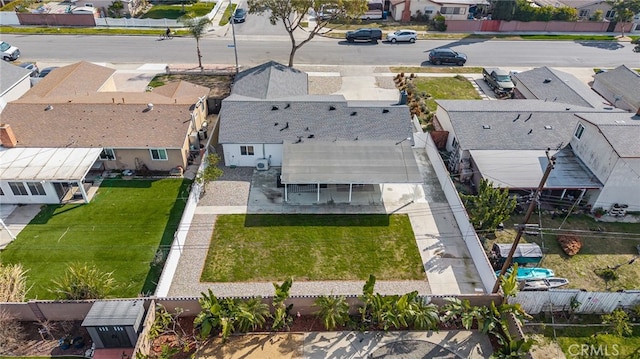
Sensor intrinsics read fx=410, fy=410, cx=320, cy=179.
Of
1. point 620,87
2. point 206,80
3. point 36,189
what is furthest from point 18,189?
point 620,87

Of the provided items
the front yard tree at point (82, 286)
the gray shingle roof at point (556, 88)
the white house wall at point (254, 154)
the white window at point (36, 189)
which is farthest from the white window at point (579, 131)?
the white window at point (36, 189)

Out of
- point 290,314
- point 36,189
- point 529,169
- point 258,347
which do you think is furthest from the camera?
point 529,169

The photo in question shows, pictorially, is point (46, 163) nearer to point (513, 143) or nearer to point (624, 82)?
point (513, 143)

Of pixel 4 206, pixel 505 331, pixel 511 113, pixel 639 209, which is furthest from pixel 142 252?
pixel 639 209

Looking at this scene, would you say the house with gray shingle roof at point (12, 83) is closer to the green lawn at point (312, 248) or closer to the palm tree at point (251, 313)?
the green lawn at point (312, 248)

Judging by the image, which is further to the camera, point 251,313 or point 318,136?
point 318,136

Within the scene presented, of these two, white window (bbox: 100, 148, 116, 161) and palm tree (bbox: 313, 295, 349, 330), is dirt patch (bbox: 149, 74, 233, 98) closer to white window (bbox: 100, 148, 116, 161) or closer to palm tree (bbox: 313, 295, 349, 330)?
white window (bbox: 100, 148, 116, 161)
